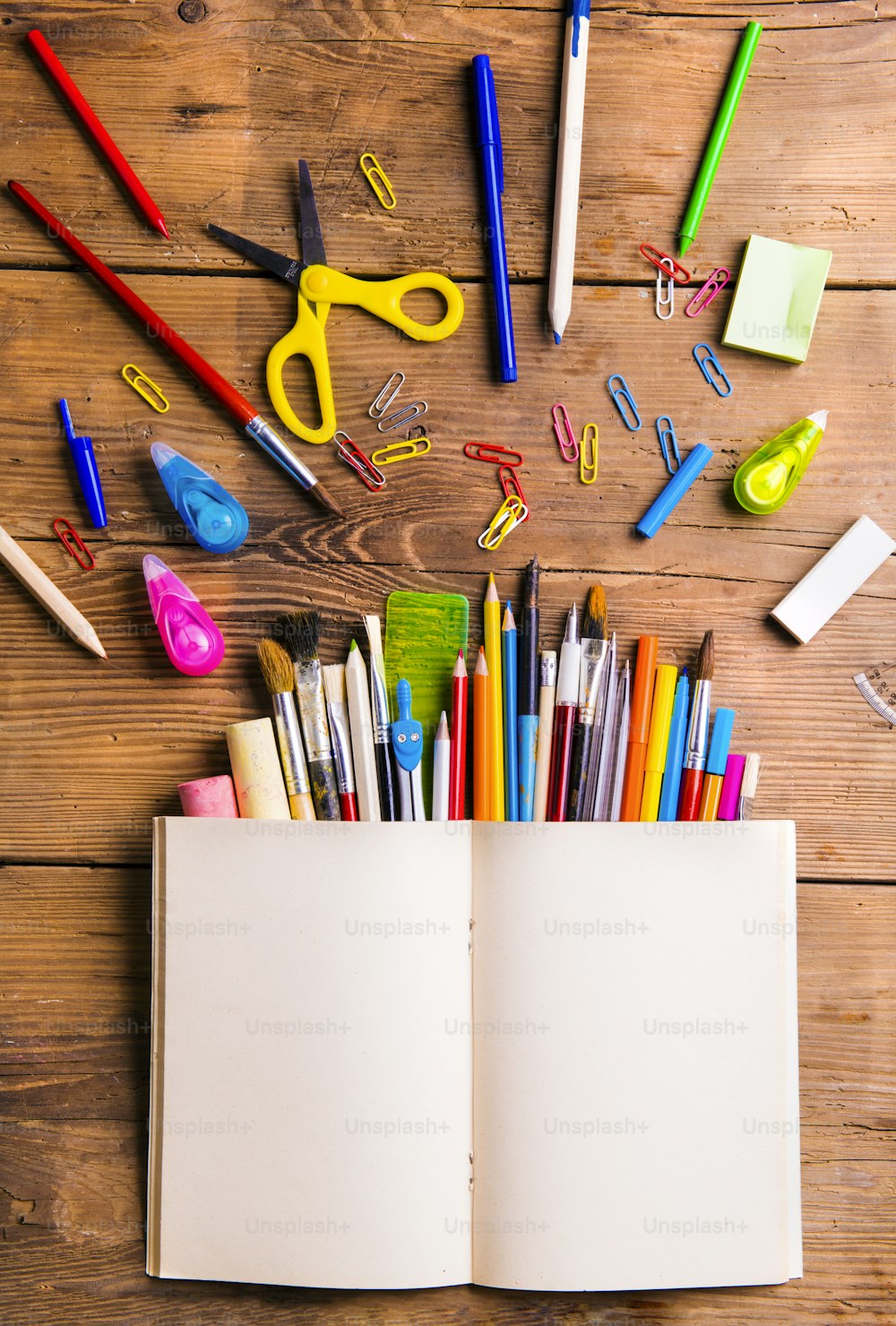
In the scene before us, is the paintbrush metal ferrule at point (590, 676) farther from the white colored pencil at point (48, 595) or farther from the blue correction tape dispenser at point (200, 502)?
the white colored pencil at point (48, 595)

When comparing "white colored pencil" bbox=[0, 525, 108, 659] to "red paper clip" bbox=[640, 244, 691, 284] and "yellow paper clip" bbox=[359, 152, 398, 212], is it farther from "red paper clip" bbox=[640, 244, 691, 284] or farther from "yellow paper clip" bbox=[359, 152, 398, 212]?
"red paper clip" bbox=[640, 244, 691, 284]

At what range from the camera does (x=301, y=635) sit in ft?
2.58

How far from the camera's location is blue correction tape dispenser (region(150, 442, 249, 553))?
779 millimetres

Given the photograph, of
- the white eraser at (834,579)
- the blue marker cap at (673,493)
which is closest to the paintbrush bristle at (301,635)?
the blue marker cap at (673,493)

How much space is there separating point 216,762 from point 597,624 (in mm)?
363

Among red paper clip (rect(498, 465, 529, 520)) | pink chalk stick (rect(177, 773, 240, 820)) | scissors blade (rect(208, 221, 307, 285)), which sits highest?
scissors blade (rect(208, 221, 307, 285))

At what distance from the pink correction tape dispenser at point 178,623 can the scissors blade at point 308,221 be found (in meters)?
0.31

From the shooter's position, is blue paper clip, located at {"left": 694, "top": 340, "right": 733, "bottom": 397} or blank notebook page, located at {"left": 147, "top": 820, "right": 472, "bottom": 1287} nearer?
blank notebook page, located at {"left": 147, "top": 820, "right": 472, "bottom": 1287}

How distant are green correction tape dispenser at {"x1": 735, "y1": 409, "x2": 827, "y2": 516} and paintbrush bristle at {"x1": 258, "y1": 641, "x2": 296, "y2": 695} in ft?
1.41

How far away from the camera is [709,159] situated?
2.67 ft

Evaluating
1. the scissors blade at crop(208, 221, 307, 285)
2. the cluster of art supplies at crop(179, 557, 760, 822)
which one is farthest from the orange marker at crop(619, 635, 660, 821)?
the scissors blade at crop(208, 221, 307, 285)

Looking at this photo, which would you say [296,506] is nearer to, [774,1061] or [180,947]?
[180,947]

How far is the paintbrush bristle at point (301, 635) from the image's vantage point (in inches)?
30.9

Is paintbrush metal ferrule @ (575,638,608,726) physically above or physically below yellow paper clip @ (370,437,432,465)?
below
